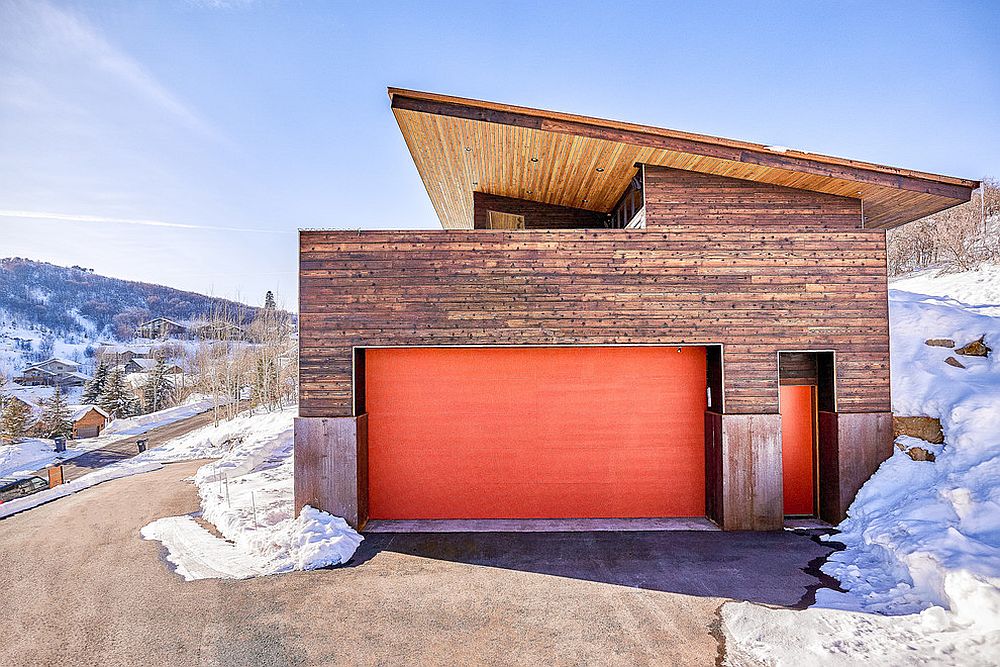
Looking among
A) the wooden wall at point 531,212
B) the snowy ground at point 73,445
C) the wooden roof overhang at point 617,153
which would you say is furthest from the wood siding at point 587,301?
the snowy ground at point 73,445

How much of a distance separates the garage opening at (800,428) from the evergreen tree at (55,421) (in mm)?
36668

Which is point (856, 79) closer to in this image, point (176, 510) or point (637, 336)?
point (637, 336)

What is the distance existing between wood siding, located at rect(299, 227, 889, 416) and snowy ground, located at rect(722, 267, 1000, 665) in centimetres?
95

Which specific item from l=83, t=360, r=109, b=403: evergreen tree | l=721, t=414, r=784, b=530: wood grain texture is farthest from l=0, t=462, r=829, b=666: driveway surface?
l=83, t=360, r=109, b=403: evergreen tree

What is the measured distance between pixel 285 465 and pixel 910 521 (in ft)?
37.0

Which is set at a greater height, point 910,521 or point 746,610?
point 910,521

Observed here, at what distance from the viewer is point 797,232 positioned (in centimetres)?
724

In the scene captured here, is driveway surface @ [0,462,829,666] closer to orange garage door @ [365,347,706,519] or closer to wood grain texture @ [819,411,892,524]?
orange garage door @ [365,347,706,519]

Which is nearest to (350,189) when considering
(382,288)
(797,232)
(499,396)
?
(382,288)

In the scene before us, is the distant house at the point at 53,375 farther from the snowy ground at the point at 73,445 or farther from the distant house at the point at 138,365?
the snowy ground at the point at 73,445

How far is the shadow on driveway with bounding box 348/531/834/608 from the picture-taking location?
211 inches

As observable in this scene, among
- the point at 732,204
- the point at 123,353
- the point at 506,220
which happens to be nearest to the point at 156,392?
the point at 123,353

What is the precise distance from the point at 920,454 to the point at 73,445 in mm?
36642

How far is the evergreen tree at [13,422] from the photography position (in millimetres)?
28406
